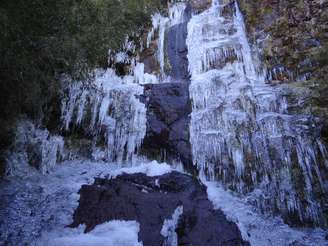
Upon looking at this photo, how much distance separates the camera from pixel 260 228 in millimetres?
5473

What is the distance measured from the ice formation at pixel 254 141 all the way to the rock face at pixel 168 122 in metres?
0.19

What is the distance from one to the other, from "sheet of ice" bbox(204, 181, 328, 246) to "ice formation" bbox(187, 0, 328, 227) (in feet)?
0.59

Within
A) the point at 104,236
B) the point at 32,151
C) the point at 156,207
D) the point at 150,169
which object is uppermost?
the point at 32,151

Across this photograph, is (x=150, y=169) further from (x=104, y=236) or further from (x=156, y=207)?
(x=104, y=236)

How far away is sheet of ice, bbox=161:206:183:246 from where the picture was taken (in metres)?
5.17

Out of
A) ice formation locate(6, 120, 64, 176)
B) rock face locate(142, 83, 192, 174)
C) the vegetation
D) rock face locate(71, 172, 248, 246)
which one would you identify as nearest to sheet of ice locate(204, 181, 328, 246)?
rock face locate(71, 172, 248, 246)

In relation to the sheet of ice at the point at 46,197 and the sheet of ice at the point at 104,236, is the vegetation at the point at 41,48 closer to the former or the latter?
the sheet of ice at the point at 46,197

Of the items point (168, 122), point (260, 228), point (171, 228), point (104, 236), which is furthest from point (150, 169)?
point (260, 228)

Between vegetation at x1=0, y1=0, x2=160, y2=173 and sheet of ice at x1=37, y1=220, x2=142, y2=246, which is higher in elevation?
vegetation at x1=0, y1=0, x2=160, y2=173

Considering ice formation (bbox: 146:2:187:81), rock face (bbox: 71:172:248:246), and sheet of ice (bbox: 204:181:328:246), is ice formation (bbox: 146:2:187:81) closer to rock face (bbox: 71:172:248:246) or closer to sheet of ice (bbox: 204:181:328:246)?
rock face (bbox: 71:172:248:246)

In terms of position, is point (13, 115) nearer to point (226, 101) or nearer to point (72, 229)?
point (72, 229)

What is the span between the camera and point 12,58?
4.94m

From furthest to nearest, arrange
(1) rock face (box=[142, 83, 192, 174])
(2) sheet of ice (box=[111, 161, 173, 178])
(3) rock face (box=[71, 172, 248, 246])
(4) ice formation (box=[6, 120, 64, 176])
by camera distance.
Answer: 1. (1) rock face (box=[142, 83, 192, 174])
2. (2) sheet of ice (box=[111, 161, 173, 178])
3. (4) ice formation (box=[6, 120, 64, 176])
4. (3) rock face (box=[71, 172, 248, 246])

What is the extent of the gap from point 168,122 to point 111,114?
Result: 3.97ft
